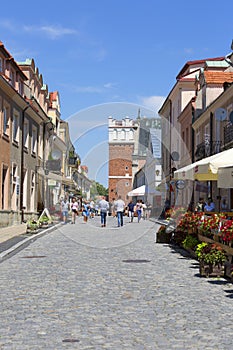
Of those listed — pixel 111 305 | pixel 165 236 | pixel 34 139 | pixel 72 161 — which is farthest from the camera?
pixel 72 161

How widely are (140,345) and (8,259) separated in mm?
8786

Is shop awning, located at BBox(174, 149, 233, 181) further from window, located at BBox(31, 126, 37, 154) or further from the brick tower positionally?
the brick tower

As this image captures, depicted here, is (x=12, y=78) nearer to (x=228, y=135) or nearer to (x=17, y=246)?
(x=228, y=135)

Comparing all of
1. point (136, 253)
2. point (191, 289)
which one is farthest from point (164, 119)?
point (191, 289)

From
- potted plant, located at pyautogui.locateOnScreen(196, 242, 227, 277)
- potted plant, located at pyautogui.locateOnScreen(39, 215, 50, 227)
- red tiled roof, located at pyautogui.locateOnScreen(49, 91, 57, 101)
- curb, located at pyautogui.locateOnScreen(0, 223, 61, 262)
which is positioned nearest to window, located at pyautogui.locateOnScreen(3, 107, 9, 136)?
potted plant, located at pyautogui.locateOnScreen(39, 215, 50, 227)

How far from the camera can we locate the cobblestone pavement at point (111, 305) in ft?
19.2

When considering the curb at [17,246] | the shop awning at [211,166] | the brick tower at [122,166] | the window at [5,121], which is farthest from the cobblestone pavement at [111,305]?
the brick tower at [122,166]

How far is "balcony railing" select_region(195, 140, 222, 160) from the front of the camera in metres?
30.0

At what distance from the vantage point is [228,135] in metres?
27.8

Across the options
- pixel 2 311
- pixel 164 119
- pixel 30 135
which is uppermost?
pixel 164 119

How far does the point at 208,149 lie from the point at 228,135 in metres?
3.67

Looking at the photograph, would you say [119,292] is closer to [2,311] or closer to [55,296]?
[55,296]

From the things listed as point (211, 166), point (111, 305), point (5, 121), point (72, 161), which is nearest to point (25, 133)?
point (5, 121)

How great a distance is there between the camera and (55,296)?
8.49 metres
